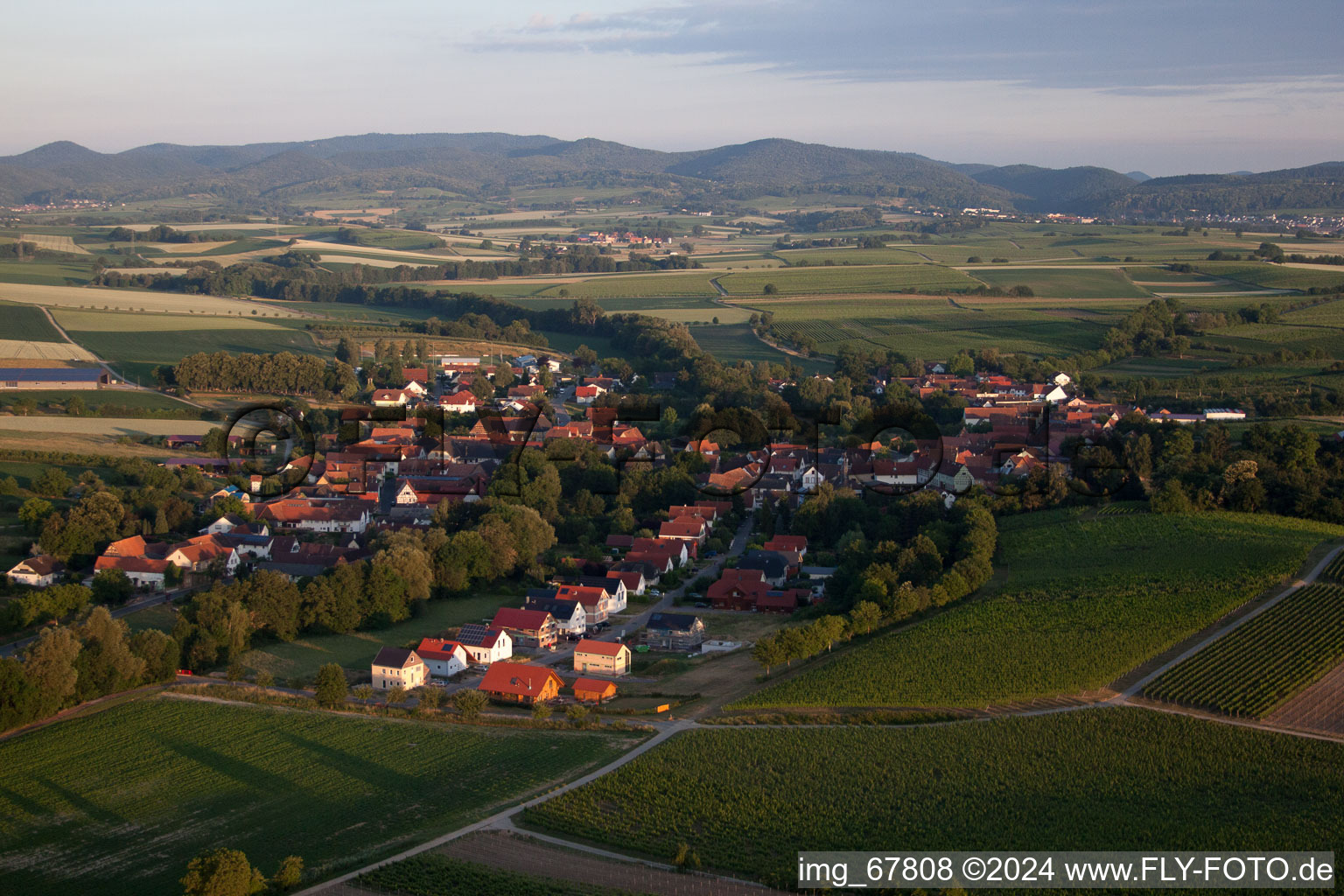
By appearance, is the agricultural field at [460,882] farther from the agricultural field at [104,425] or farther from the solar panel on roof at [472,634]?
the agricultural field at [104,425]

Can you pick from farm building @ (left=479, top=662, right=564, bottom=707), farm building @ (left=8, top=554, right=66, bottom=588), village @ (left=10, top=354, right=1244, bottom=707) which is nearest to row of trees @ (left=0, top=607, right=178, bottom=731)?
village @ (left=10, top=354, right=1244, bottom=707)

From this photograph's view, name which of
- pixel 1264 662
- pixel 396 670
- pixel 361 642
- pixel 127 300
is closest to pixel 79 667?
pixel 396 670

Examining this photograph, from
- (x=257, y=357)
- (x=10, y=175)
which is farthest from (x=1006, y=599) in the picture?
(x=10, y=175)

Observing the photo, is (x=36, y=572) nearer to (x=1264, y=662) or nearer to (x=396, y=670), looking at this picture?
(x=396, y=670)

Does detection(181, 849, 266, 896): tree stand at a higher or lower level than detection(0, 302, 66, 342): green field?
lower

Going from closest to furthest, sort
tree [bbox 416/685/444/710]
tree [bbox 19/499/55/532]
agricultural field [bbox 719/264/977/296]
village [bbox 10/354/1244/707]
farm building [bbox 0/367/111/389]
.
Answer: tree [bbox 416/685/444/710]
village [bbox 10/354/1244/707]
tree [bbox 19/499/55/532]
farm building [bbox 0/367/111/389]
agricultural field [bbox 719/264/977/296]

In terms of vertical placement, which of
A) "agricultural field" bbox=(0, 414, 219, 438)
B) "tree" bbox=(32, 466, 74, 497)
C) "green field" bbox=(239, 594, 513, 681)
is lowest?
"green field" bbox=(239, 594, 513, 681)

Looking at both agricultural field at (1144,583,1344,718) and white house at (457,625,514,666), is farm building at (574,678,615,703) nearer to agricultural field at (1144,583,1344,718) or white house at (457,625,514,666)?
white house at (457,625,514,666)
